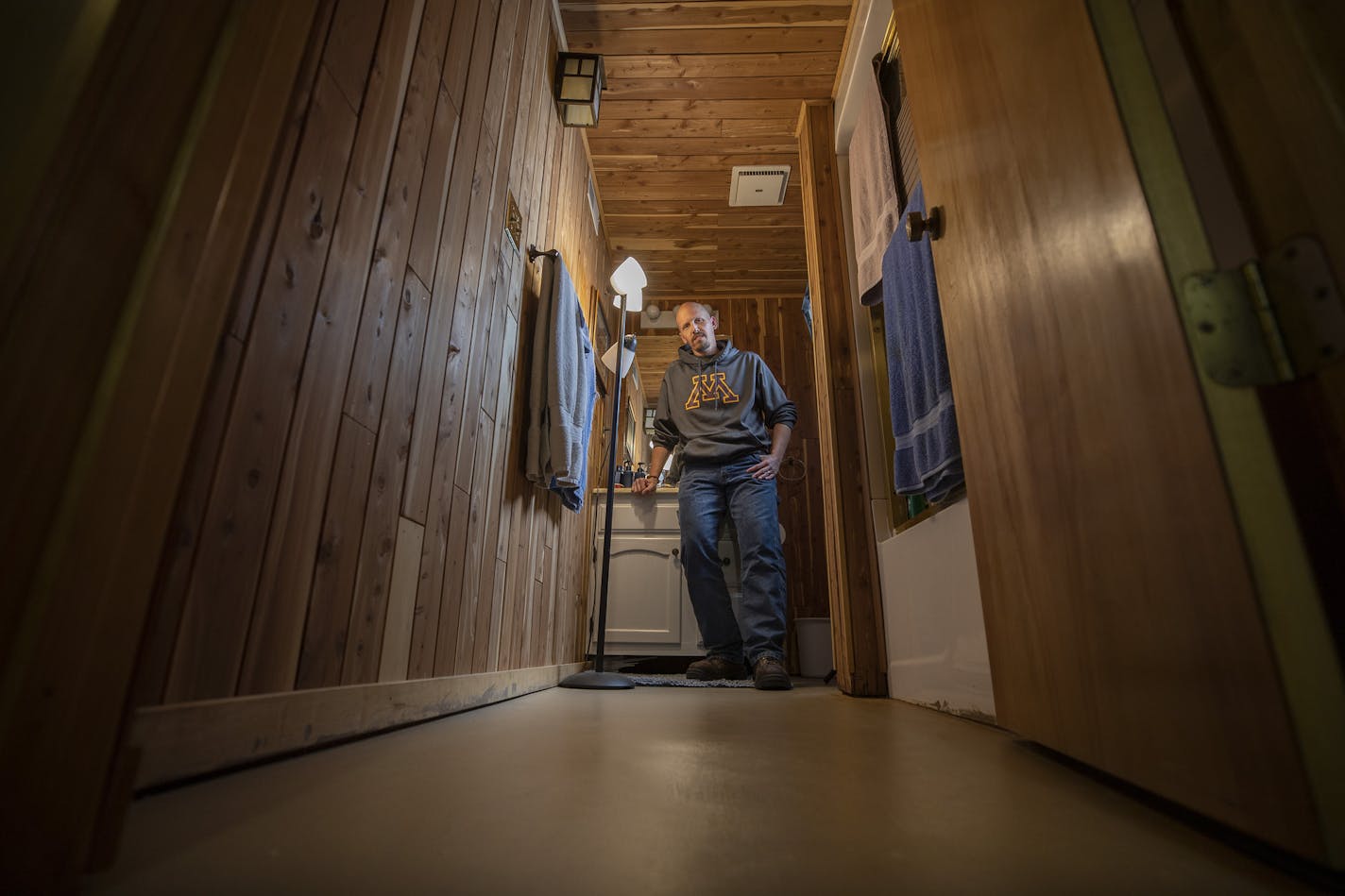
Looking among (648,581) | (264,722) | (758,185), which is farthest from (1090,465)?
(758,185)

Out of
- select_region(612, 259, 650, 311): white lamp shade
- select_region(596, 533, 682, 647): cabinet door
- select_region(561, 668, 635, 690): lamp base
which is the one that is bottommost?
select_region(561, 668, 635, 690): lamp base

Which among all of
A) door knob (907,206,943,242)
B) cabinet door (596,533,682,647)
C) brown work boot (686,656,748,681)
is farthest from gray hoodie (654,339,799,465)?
door knob (907,206,943,242)

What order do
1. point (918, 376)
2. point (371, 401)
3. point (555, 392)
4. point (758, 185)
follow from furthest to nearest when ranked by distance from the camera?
point (758, 185), point (555, 392), point (918, 376), point (371, 401)

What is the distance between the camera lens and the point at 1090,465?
2.04 ft

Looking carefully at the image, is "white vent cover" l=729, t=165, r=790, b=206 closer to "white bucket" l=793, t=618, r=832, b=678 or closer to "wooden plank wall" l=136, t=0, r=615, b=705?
"wooden plank wall" l=136, t=0, r=615, b=705

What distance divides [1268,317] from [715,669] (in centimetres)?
213

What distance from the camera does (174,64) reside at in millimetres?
455

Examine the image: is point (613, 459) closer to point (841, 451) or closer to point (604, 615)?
point (604, 615)

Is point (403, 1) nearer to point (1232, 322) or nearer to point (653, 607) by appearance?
point (1232, 322)

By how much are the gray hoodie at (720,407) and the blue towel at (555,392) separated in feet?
A: 2.35

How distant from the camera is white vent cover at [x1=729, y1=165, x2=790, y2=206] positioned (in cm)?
314

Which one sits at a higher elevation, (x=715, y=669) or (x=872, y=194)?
(x=872, y=194)

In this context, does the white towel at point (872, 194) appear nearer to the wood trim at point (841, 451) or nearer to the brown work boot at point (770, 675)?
the wood trim at point (841, 451)

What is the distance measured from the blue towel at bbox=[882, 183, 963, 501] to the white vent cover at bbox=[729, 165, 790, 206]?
5.68ft
